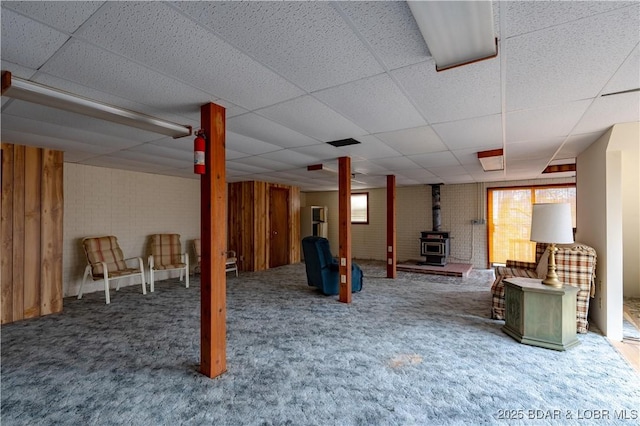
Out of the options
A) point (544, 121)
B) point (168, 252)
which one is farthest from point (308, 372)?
point (168, 252)

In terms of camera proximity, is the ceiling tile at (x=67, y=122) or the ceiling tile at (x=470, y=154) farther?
the ceiling tile at (x=470, y=154)


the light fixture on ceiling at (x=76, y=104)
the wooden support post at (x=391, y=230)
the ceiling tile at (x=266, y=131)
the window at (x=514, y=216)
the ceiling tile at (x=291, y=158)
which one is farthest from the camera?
the window at (x=514, y=216)

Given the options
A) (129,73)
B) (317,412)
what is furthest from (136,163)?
(317,412)

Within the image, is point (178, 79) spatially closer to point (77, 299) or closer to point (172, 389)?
point (172, 389)

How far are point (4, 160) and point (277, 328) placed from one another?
3.96 m

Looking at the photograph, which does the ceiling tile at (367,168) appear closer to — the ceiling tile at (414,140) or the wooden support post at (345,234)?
the wooden support post at (345,234)

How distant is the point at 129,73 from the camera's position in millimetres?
1909

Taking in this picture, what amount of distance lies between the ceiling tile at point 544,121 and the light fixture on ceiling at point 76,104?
3.10m

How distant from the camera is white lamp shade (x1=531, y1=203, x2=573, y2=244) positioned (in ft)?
9.57

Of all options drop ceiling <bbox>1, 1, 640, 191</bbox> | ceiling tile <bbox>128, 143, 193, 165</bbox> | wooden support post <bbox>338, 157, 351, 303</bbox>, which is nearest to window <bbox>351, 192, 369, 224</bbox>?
wooden support post <bbox>338, 157, 351, 303</bbox>

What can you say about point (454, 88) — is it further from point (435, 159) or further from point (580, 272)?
point (580, 272)

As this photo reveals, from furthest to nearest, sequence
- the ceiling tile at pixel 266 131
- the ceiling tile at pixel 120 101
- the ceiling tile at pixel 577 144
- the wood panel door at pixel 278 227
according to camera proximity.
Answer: the wood panel door at pixel 278 227 → the ceiling tile at pixel 577 144 → the ceiling tile at pixel 266 131 → the ceiling tile at pixel 120 101

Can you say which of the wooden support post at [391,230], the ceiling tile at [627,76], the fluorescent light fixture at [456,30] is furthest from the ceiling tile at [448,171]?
the fluorescent light fixture at [456,30]

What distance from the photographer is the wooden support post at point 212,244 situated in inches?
92.4
